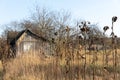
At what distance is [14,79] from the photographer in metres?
11.9

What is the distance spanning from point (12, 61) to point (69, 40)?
5.77m

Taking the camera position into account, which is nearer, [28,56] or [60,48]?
[60,48]

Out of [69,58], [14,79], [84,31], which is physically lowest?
[14,79]

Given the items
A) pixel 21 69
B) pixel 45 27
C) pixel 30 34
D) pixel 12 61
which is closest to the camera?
pixel 21 69

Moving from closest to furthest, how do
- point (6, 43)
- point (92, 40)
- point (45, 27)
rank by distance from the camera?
1. point (92, 40)
2. point (6, 43)
3. point (45, 27)

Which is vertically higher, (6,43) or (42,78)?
(6,43)

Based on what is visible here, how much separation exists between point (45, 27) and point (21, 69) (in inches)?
1581

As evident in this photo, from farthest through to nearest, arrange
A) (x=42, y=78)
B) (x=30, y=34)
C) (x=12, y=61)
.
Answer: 1. (x=30, y=34)
2. (x=12, y=61)
3. (x=42, y=78)

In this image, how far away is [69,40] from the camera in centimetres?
902

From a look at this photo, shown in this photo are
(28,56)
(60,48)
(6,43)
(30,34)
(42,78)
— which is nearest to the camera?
(60,48)

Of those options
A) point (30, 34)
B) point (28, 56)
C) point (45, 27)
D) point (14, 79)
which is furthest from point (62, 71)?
point (45, 27)

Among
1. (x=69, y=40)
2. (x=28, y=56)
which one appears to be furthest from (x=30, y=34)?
(x=69, y=40)

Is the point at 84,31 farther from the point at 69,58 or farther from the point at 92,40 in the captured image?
the point at 69,58

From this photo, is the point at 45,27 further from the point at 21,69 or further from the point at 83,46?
the point at 83,46
